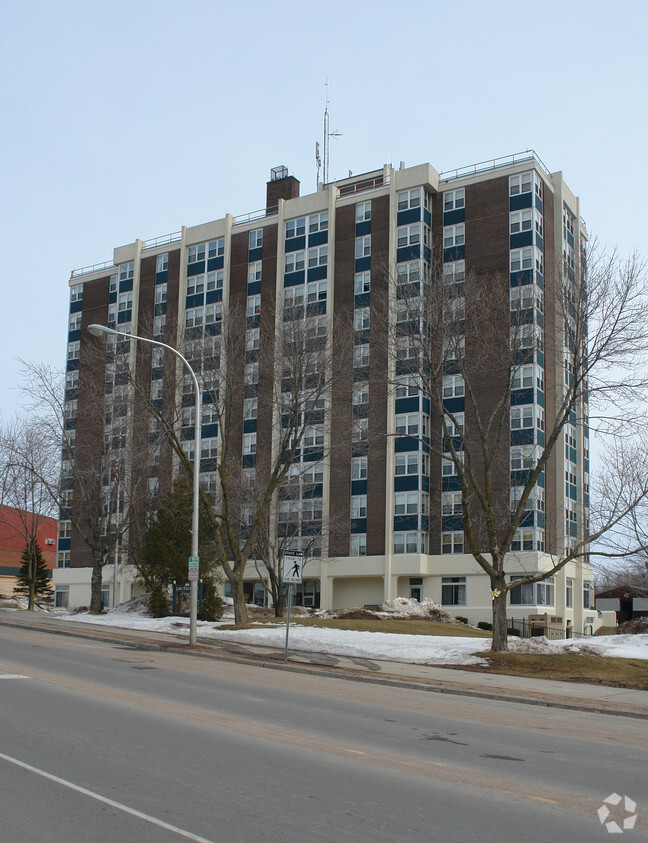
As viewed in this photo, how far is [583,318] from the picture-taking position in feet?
77.7

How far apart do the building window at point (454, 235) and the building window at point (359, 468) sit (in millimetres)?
17267

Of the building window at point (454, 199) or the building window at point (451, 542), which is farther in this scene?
the building window at point (454, 199)

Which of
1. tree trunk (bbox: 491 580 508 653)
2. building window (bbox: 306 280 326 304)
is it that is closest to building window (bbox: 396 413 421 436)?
building window (bbox: 306 280 326 304)

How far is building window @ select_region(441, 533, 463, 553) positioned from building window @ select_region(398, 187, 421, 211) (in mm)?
24740

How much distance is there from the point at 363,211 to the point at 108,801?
6320 centimetres

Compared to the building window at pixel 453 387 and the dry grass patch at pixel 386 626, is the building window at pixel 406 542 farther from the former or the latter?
the dry grass patch at pixel 386 626

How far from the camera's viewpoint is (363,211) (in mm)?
66875

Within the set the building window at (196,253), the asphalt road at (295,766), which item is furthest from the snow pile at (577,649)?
the building window at (196,253)

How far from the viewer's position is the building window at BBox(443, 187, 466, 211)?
6375 cm

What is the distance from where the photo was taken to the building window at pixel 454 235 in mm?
63125

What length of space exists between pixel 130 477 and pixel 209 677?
30.7 m

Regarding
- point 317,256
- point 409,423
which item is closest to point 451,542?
point 409,423

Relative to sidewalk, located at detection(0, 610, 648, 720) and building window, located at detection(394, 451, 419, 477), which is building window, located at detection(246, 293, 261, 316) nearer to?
building window, located at detection(394, 451, 419, 477)

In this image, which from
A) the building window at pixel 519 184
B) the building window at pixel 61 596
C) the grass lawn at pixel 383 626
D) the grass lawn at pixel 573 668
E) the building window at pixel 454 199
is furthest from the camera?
the building window at pixel 61 596
